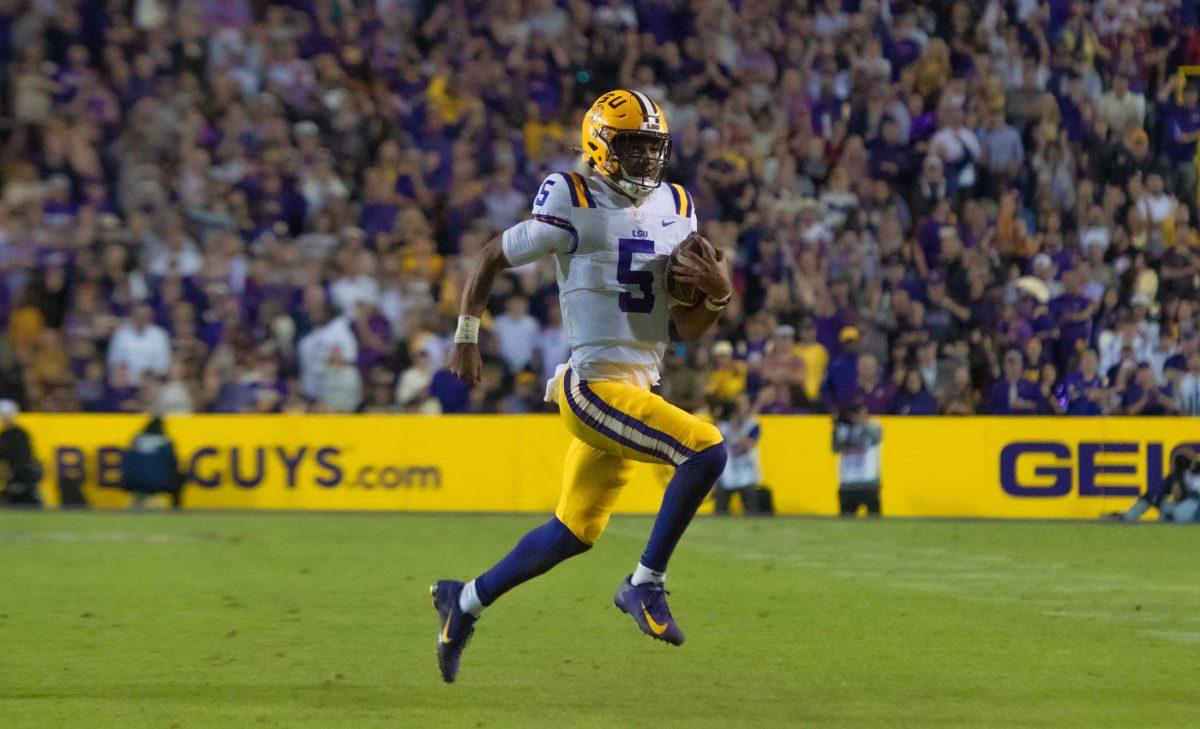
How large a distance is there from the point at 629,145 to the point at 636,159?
57mm

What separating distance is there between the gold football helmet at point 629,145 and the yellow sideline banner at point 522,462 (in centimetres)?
781

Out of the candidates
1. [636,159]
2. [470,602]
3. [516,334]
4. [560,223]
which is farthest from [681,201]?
[516,334]

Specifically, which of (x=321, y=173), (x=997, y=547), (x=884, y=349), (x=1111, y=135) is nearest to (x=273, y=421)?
(x=321, y=173)

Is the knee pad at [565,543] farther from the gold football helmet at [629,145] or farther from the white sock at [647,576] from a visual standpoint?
the gold football helmet at [629,145]

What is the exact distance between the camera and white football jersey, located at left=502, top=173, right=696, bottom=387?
6207mm

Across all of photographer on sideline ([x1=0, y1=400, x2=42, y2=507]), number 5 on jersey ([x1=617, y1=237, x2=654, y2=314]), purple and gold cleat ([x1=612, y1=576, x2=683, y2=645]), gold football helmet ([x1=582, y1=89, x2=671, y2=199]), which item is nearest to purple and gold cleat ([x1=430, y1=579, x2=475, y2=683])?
purple and gold cleat ([x1=612, y1=576, x2=683, y2=645])

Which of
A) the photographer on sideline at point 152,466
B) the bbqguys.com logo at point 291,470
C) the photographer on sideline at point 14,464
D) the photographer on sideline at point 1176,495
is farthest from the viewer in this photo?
the bbqguys.com logo at point 291,470

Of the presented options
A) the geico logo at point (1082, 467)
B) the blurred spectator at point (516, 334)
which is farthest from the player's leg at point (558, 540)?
the geico logo at point (1082, 467)

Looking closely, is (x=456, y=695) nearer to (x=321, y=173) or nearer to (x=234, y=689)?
(x=234, y=689)

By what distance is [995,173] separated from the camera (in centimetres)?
1620

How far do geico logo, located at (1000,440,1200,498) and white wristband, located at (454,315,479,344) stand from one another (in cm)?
891

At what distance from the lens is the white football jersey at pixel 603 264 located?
6207mm

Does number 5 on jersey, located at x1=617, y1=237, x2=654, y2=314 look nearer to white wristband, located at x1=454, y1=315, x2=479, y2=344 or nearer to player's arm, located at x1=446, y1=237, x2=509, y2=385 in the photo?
player's arm, located at x1=446, y1=237, x2=509, y2=385

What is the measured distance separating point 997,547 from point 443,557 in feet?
12.4
